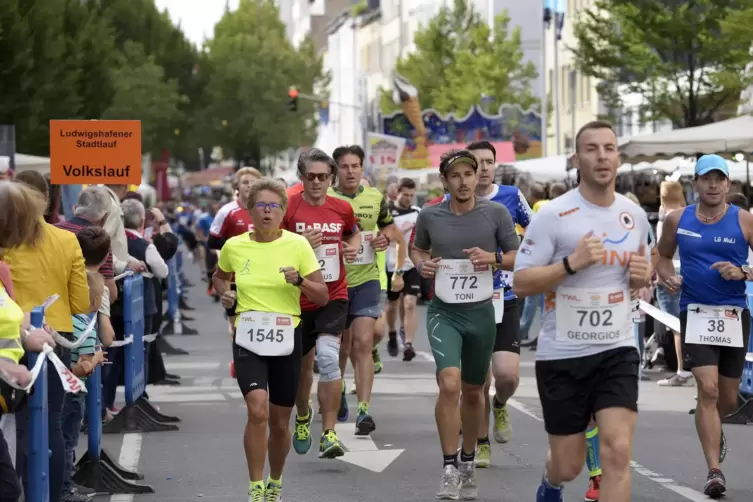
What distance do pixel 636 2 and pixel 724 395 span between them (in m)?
28.6

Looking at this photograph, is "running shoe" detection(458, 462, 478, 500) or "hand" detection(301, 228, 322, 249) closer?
"running shoe" detection(458, 462, 478, 500)

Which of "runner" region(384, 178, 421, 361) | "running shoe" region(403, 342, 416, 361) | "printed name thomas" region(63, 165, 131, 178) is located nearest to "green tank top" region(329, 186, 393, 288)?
"printed name thomas" region(63, 165, 131, 178)

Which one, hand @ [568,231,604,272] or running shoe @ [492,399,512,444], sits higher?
hand @ [568,231,604,272]

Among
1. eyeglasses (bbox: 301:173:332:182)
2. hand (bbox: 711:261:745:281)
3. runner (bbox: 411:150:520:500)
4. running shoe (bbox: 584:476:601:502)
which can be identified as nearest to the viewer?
running shoe (bbox: 584:476:601:502)

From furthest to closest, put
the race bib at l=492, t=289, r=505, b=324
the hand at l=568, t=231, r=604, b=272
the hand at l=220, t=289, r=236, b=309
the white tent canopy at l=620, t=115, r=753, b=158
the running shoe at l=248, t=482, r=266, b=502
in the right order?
the white tent canopy at l=620, t=115, r=753, b=158, the race bib at l=492, t=289, r=505, b=324, the hand at l=220, t=289, r=236, b=309, the running shoe at l=248, t=482, r=266, b=502, the hand at l=568, t=231, r=604, b=272

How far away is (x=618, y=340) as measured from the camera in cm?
750

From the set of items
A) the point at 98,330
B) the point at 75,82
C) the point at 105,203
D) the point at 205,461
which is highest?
the point at 75,82

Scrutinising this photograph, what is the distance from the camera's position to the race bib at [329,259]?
11.3 m

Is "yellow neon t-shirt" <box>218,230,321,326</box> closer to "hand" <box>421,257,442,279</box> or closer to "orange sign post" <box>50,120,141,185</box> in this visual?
"hand" <box>421,257,442,279</box>

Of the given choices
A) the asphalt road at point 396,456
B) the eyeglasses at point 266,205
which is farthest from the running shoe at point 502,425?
the eyeglasses at point 266,205

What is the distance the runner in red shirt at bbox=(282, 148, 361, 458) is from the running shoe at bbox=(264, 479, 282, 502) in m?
1.69

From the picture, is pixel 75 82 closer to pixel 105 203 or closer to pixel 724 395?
pixel 105 203

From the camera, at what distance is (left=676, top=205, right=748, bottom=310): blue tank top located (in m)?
10.4

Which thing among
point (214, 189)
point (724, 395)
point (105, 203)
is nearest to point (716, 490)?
point (724, 395)
